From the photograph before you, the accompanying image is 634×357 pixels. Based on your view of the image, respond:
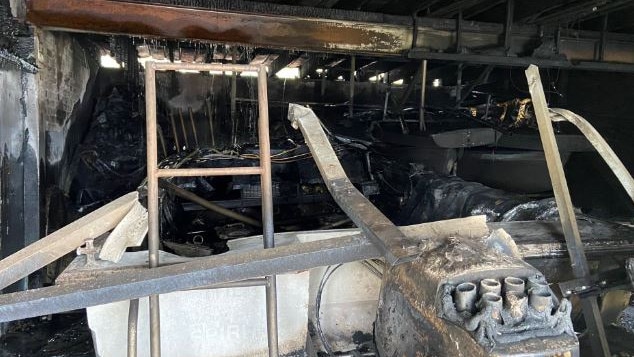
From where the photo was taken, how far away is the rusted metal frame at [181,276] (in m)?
1.25

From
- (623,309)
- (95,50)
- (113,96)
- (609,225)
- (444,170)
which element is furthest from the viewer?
(113,96)

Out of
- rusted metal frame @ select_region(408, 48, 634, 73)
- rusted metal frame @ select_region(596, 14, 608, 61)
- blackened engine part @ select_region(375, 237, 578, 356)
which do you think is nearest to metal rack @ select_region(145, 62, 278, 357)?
blackened engine part @ select_region(375, 237, 578, 356)

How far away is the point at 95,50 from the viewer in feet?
17.6

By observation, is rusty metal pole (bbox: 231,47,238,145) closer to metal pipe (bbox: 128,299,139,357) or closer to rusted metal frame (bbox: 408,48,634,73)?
rusted metal frame (bbox: 408,48,634,73)

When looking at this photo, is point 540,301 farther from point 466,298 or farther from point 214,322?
point 214,322

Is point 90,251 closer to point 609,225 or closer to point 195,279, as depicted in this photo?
point 195,279

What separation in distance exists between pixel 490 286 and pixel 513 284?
2.2 inches

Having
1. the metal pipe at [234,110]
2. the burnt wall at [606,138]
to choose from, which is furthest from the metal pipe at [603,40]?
the metal pipe at [234,110]

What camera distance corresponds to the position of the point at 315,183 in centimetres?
475

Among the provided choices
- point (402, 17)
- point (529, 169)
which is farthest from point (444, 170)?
point (402, 17)

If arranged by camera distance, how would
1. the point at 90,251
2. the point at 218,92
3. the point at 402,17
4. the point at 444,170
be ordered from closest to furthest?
the point at 90,251
the point at 402,17
the point at 444,170
the point at 218,92

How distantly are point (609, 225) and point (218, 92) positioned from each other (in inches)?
213

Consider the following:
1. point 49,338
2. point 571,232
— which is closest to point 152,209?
point 571,232

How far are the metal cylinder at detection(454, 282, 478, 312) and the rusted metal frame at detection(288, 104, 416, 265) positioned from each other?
0.74ft
